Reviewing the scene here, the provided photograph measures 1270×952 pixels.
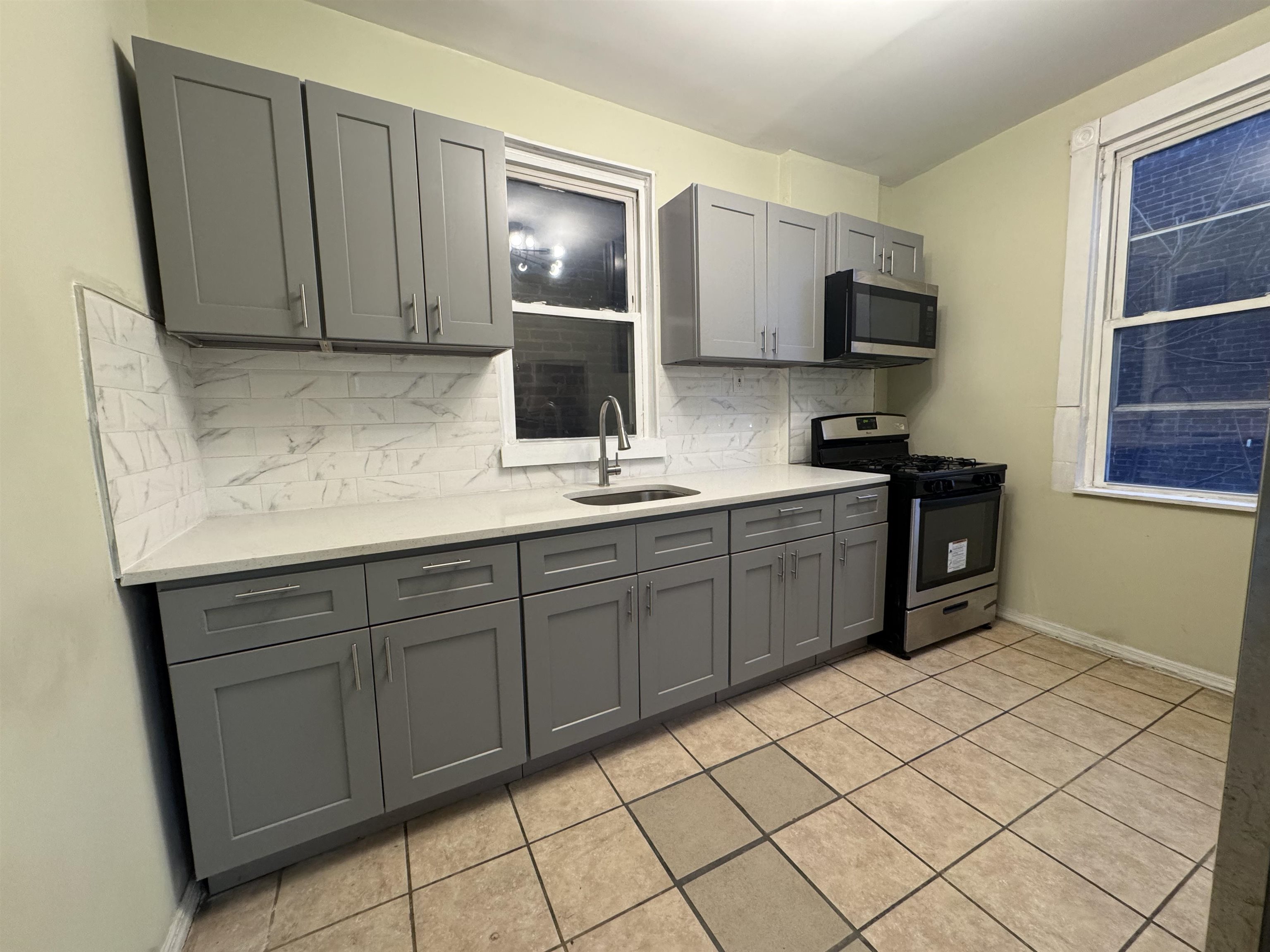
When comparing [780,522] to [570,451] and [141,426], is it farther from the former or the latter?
[141,426]

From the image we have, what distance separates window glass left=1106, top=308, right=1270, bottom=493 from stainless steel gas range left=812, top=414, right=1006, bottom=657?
56 centimetres

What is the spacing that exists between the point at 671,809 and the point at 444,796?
74 centimetres

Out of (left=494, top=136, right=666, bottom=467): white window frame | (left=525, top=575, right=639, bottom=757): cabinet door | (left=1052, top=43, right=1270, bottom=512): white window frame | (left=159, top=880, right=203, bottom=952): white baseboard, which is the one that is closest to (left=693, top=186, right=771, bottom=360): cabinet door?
(left=494, top=136, right=666, bottom=467): white window frame

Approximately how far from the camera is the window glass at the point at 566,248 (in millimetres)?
2307

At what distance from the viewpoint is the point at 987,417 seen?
2.96 metres

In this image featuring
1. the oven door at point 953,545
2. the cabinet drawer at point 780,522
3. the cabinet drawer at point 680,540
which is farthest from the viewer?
the oven door at point 953,545

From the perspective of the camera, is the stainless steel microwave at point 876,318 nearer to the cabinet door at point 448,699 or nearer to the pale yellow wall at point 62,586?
the cabinet door at point 448,699

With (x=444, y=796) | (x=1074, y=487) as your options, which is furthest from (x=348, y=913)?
(x=1074, y=487)

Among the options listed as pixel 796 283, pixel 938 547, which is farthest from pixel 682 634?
pixel 796 283

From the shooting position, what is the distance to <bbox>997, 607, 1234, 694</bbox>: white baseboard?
86.7 inches

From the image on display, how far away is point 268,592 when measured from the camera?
4.16ft

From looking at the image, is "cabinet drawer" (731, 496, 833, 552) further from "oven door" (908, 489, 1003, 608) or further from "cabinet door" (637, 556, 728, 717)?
"oven door" (908, 489, 1003, 608)

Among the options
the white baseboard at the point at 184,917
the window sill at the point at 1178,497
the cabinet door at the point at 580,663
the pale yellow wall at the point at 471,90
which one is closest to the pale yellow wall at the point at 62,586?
the white baseboard at the point at 184,917

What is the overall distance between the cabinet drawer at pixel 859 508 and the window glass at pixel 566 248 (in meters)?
1.47
